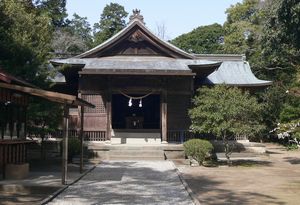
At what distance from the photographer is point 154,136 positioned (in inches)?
1077

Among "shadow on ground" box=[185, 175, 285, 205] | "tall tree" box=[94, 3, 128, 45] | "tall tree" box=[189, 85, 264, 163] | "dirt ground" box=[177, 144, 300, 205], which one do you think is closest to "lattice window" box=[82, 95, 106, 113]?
"tall tree" box=[189, 85, 264, 163]

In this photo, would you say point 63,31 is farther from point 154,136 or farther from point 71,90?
point 154,136

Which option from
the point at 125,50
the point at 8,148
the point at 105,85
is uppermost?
the point at 125,50

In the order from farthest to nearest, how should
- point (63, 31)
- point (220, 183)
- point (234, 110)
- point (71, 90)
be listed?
1. point (63, 31)
2. point (71, 90)
3. point (234, 110)
4. point (220, 183)

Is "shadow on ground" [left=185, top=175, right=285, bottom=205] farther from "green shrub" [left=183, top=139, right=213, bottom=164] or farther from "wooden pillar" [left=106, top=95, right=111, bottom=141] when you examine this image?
"wooden pillar" [left=106, top=95, right=111, bottom=141]

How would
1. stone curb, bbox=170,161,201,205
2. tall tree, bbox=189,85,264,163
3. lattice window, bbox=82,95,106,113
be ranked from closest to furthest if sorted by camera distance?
1. stone curb, bbox=170,161,201,205
2. tall tree, bbox=189,85,264,163
3. lattice window, bbox=82,95,106,113

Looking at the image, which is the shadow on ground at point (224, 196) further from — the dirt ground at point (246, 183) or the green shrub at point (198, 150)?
the green shrub at point (198, 150)

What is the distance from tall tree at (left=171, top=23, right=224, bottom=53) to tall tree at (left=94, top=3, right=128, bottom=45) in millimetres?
10514

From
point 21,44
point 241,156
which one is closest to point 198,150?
point 241,156

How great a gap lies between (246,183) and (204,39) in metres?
55.1

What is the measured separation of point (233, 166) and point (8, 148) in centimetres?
1067

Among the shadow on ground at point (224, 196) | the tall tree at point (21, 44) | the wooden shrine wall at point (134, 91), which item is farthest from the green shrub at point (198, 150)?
the tall tree at point (21, 44)

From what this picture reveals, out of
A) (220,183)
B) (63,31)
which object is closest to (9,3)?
(220,183)

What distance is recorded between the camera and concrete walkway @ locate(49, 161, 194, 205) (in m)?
11.5
